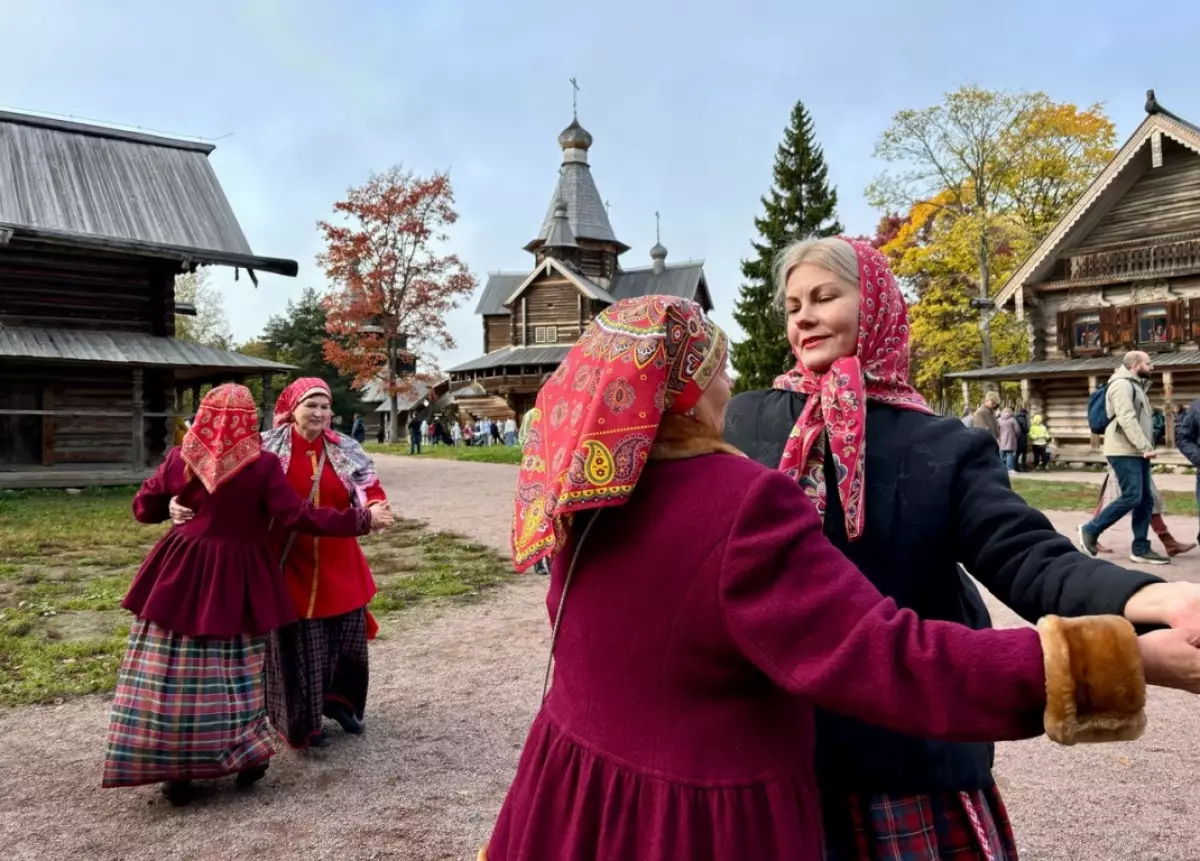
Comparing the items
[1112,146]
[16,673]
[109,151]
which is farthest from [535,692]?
[1112,146]

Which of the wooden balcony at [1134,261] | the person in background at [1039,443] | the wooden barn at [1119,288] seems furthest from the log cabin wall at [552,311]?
the person in background at [1039,443]

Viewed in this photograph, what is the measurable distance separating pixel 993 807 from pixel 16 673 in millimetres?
5930

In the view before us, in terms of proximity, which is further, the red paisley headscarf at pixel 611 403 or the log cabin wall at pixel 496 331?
the log cabin wall at pixel 496 331

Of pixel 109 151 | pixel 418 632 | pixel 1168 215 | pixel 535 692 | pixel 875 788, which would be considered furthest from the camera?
pixel 1168 215

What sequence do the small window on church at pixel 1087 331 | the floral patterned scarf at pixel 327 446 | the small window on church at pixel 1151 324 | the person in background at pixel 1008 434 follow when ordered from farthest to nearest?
the small window on church at pixel 1087 331, the small window on church at pixel 1151 324, the person in background at pixel 1008 434, the floral patterned scarf at pixel 327 446

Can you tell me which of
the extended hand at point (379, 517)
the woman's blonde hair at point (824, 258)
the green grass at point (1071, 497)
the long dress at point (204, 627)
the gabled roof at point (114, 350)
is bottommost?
the green grass at point (1071, 497)

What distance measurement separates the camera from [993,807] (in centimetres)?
180

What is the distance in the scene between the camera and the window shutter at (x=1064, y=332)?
2442cm

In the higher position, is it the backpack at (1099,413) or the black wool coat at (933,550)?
the backpack at (1099,413)

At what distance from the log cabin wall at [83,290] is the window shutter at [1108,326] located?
2325 centimetres

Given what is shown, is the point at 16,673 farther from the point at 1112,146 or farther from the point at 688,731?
the point at 1112,146

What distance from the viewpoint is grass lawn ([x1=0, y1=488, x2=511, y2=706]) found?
18.5ft

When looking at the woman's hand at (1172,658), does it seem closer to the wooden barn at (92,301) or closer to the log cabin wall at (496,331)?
the wooden barn at (92,301)

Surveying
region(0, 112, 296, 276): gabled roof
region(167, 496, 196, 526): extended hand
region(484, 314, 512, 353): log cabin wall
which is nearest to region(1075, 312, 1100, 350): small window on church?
region(0, 112, 296, 276): gabled roof
